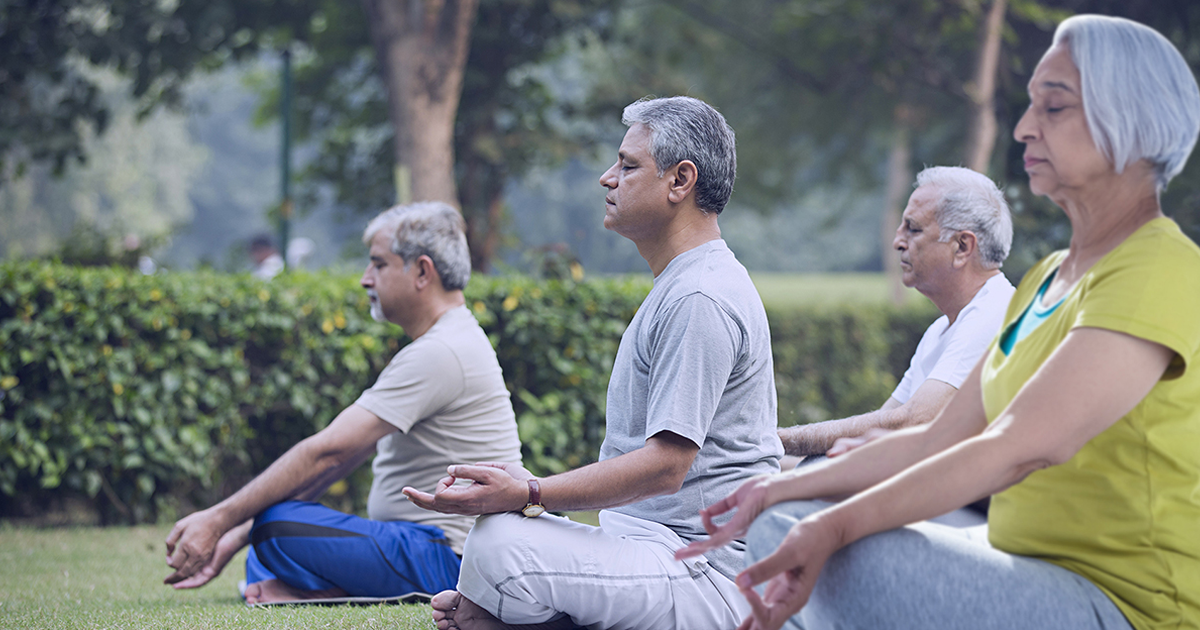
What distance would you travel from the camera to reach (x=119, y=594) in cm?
444

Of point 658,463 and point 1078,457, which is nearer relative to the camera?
point 1078,457

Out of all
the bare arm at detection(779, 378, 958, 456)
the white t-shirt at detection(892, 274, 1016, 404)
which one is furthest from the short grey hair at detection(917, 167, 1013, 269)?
the bare arm at detection(779, 378, 958, 456)

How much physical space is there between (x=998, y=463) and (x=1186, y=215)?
571 centimetres

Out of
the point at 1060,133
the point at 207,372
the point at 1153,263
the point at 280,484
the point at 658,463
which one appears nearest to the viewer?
the point at 1153,263

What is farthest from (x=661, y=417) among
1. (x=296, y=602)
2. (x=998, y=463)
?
(x=296, y=602)

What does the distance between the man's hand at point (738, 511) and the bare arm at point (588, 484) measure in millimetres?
507

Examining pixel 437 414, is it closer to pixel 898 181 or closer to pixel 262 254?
pixel 262 254

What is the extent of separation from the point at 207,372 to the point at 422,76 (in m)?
3.79

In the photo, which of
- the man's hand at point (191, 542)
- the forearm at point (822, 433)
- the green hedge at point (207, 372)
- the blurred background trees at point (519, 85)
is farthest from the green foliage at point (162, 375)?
the forearm at point (822, 433)

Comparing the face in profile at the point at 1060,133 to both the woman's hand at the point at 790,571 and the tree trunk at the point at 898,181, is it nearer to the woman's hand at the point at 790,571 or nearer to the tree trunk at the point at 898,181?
the woman's hand at the point at 790,571

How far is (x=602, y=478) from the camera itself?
103 inches

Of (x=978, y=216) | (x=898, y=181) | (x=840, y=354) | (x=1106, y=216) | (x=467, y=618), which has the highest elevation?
(x=1106, y=216)

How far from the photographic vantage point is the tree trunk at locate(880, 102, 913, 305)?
14391mm

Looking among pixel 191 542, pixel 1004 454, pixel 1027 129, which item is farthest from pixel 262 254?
pixel 1004 454
